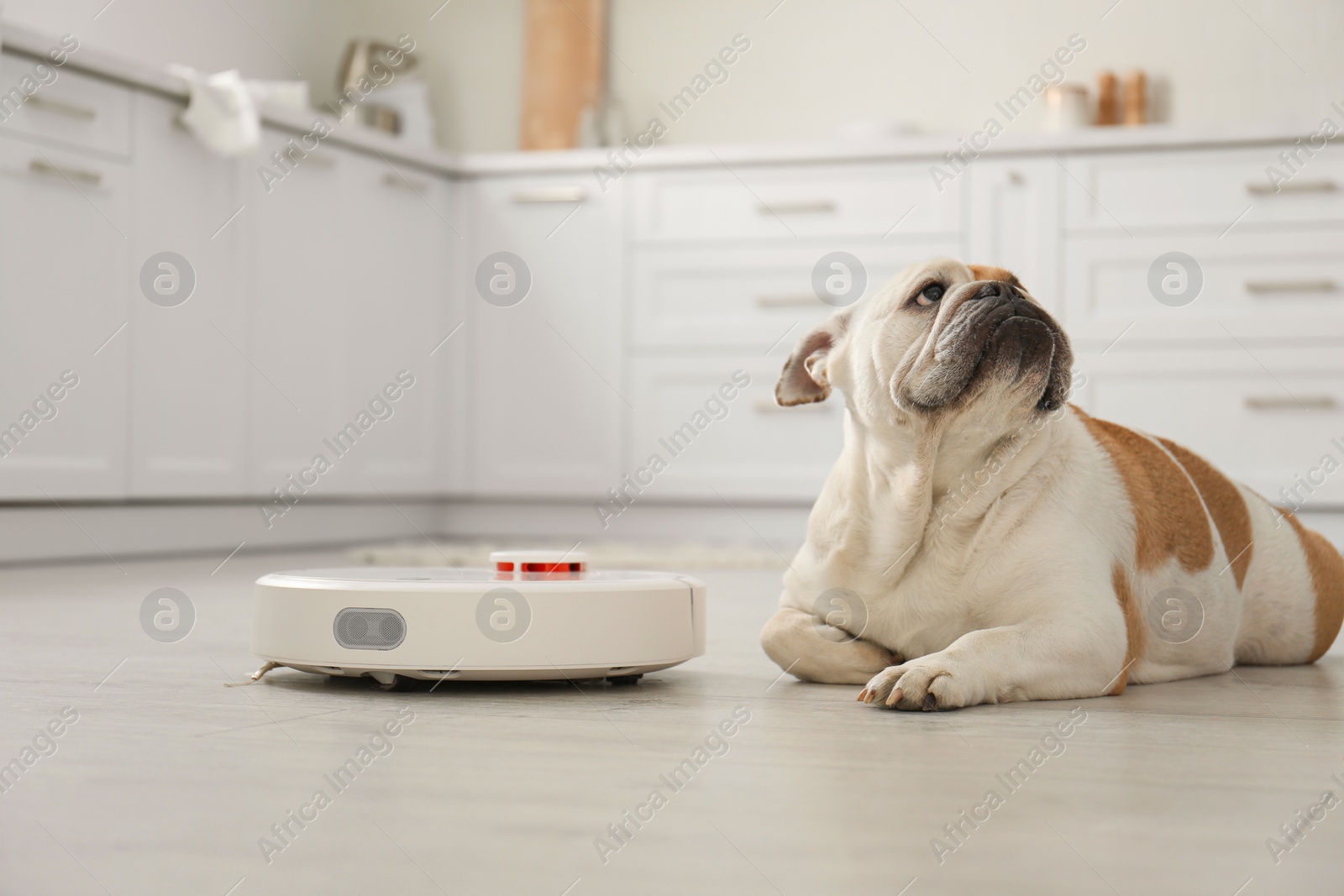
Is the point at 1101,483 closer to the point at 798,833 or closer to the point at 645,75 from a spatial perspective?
the point at 798,833

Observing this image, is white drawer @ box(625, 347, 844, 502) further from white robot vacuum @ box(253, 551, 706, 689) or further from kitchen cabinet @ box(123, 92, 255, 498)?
white robot vacuum @ box(253, 551, 706, 689)

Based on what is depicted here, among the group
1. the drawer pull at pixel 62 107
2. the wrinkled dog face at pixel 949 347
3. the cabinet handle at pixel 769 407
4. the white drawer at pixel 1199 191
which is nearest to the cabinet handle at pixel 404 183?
the drawer pull at pixel 62 107

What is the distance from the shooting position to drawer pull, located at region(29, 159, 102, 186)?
10.8ft

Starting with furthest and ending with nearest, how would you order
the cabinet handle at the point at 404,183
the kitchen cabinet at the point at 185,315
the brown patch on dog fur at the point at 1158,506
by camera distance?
the cabinet handle at the point at 404,183 < the kitchen cabinet at the point at 185,315 < the brown patch on dog fur at the point at 1158,506

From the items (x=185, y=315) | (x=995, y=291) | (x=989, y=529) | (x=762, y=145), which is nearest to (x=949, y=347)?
A: (x=995, y=291)

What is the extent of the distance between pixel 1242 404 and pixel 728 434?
5.25 feet

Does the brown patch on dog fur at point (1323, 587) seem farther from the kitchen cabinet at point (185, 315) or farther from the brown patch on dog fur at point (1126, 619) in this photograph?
the kitchen cabinet at point (185, 315)

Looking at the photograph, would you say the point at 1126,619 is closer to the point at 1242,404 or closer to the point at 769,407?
the point at 1242,404

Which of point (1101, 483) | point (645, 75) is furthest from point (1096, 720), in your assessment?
point (645, 75)

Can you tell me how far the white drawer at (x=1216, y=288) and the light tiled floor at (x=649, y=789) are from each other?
2.62m

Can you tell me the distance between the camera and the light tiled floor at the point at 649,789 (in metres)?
0.82

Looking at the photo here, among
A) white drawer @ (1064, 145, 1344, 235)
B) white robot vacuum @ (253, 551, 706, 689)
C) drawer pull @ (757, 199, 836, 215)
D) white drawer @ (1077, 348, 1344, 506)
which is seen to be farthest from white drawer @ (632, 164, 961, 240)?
white robot vacuum @ (253, 551, 706, 689)

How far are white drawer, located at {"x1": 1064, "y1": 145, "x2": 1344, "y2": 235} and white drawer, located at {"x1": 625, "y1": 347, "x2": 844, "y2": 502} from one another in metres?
1.01

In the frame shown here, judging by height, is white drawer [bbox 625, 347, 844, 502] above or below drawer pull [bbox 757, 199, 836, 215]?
below
